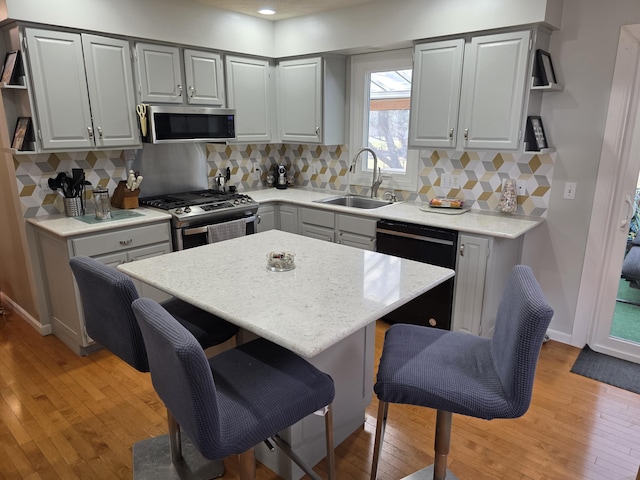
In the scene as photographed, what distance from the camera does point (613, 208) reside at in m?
2.98

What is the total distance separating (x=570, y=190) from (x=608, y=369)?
1236mm

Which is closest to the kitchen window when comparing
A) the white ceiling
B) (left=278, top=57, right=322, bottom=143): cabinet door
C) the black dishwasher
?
(left=278, top=57, right=322, bottom=143): cabinet door

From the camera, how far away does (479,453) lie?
7.15 feet

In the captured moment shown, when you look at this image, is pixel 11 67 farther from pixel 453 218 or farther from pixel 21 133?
pixel 453 218

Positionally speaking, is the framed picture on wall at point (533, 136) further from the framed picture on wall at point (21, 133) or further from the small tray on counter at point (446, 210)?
the framed picture on wall at point (21, 133)

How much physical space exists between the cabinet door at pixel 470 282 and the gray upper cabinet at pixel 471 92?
2.33 feet

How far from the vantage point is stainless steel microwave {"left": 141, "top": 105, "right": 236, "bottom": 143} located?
3379 mm

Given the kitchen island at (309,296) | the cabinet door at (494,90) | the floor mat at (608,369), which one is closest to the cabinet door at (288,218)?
the kitchen island at (309,296)

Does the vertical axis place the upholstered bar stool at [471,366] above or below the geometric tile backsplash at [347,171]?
below

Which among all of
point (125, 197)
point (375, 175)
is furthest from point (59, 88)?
point (375, 175)

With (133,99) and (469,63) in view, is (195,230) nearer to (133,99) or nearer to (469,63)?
(133,99)

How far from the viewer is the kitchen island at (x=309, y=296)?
1.51 metres

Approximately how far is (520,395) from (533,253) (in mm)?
2174

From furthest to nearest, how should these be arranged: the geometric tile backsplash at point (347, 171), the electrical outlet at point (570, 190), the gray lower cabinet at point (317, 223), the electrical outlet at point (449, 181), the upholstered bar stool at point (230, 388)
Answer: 1. the gray lower cabinet at point (317, 223)
2. the electrical outlet at point (449, 181)
3. the geometric tile backsplash at point (347, 171)
4. the electrical outlet at point (570, 190)
5. the upholstered bar stool at point (230, 388)
